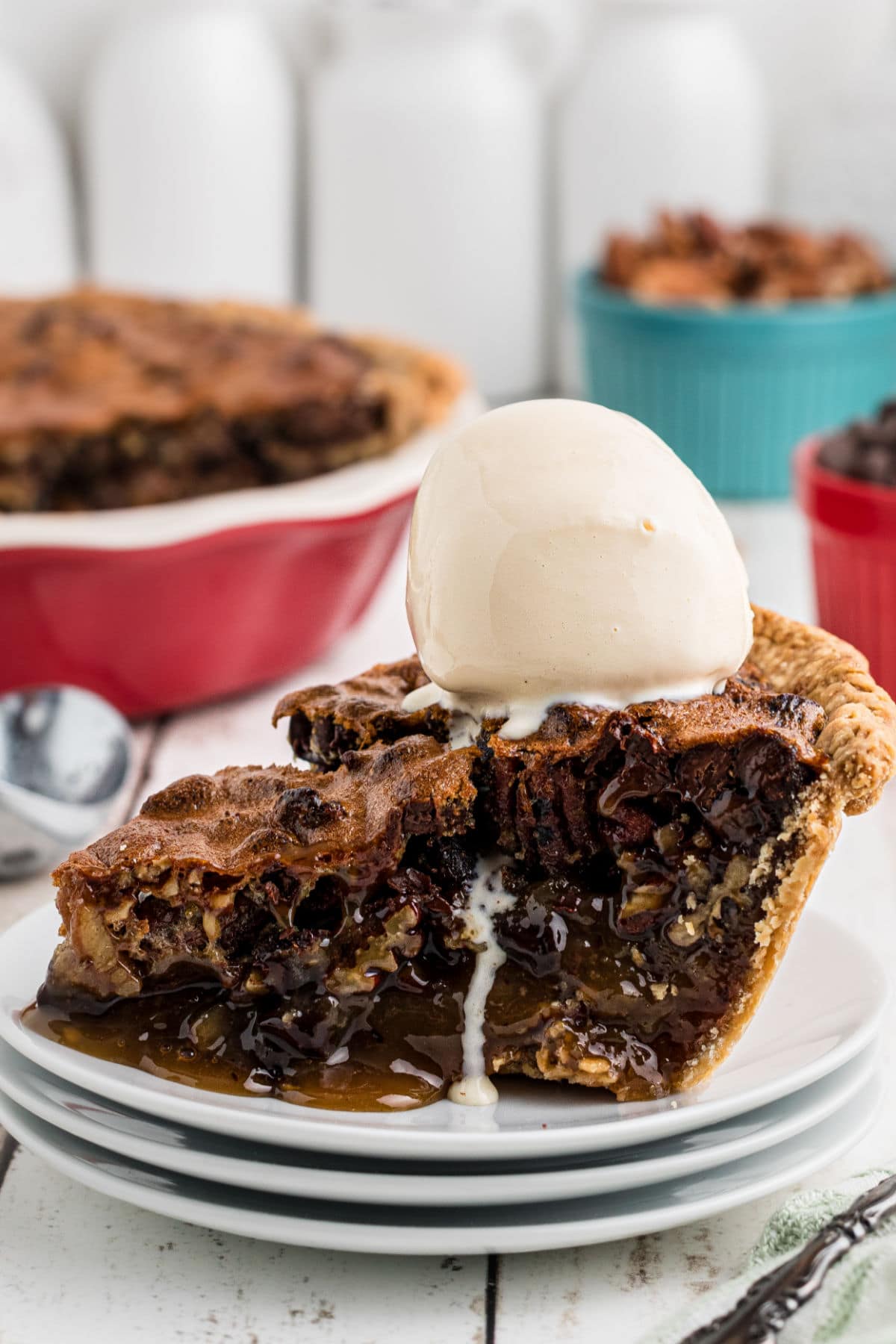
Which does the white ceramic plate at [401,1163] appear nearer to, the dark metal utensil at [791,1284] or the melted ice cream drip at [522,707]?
the dark metal utensil at [791,1284]

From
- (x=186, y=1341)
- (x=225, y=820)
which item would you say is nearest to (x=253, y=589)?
(x=225, y=820)

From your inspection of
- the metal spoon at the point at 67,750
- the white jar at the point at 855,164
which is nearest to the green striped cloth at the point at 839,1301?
the metal spoon at the point at 67,750

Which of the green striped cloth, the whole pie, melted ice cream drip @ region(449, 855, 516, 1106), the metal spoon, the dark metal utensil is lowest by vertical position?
the metal spoon

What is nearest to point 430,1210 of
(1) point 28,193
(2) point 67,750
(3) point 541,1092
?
(3) point 541,1092

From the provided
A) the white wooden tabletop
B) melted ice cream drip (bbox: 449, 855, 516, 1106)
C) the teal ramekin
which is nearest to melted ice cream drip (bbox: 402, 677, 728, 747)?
melted ice cream drip (bbox: 449, 855, 516, 1106)

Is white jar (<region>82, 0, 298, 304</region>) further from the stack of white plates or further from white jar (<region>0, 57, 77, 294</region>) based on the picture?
the stack of white plates

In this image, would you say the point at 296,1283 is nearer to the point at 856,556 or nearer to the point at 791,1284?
the point at 791,1284
